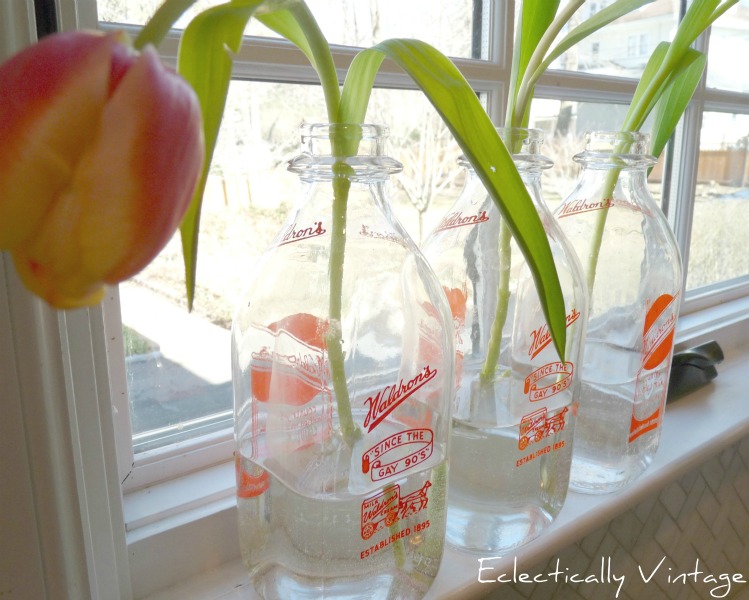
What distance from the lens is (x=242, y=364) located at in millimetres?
430

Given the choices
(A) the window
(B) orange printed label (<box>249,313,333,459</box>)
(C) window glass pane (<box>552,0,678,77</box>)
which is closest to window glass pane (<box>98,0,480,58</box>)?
(A) the window

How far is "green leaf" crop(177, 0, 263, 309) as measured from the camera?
24 cm

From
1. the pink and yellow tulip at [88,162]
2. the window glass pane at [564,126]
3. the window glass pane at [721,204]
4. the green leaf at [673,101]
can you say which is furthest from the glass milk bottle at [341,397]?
the window glass pane at [721,204]

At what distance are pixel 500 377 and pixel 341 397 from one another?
7.5 inches

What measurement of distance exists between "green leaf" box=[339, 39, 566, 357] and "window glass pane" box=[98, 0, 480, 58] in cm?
27

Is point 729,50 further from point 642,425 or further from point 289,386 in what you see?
point 289,386

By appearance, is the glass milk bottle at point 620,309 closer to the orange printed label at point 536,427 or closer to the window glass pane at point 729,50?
the orange printed label at point 536,427

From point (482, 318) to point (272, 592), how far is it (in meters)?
0.27

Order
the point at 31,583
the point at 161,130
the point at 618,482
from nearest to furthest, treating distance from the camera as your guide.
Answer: the point at 161,130 → the point at 31,583 → the point at 618,482

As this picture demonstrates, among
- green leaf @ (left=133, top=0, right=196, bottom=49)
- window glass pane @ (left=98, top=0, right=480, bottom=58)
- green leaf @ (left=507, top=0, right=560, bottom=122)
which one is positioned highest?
window glass pane @ (left=98, top=0, right=480, bottom=58)

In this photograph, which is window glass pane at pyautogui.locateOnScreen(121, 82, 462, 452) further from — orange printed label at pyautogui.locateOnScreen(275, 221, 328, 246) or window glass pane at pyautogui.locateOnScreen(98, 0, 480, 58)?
orange printed label at pyautogui.locateOnScreen(275, 221, 328, 246)

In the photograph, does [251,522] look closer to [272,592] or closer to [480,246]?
[272,592]

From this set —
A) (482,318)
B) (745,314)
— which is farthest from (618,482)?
(745,314)

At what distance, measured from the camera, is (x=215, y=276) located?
23.9 inches
